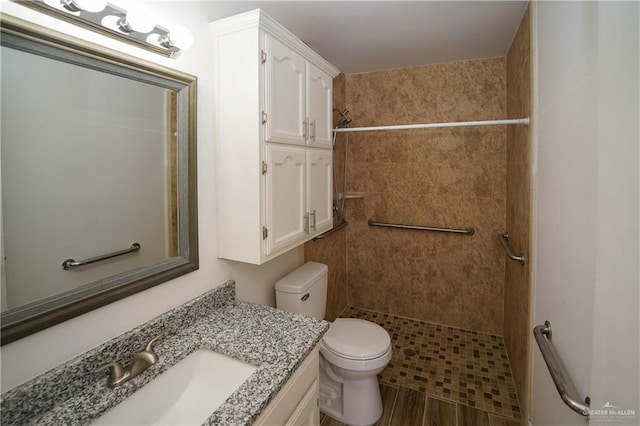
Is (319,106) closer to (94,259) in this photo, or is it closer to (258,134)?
(258,134)

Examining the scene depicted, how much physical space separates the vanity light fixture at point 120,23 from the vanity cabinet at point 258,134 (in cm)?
24

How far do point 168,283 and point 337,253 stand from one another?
5.79 ft

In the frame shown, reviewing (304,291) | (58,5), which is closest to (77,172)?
(58,5)

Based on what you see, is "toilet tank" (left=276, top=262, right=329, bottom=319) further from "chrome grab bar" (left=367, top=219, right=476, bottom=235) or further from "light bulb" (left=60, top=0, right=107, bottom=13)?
"light bulb" (left=60, top=0, right=107, bottom=13)

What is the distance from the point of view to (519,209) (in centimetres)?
184

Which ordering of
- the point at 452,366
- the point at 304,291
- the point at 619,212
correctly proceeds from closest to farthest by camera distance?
the point at 619,212, the point at 304,291, the point at 452,366

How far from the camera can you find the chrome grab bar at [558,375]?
2.50 ft

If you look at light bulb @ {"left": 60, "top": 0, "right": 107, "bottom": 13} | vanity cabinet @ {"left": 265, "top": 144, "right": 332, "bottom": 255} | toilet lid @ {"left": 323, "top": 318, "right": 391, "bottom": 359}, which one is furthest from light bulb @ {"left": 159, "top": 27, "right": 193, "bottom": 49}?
toilet lid @ {"left": 323, "top": 318, "right": 391, "bottom": 359}

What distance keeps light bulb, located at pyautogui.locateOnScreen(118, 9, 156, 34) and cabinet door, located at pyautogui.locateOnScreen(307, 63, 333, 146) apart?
0.80m

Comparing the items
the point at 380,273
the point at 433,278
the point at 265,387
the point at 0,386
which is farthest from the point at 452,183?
the point at 0,386

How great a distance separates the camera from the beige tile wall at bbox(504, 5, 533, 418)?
161 centimetres

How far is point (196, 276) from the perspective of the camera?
1372mm

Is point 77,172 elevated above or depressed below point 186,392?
above

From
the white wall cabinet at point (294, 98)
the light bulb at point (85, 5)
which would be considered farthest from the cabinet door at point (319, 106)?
the light bulb at point (85, 5)
